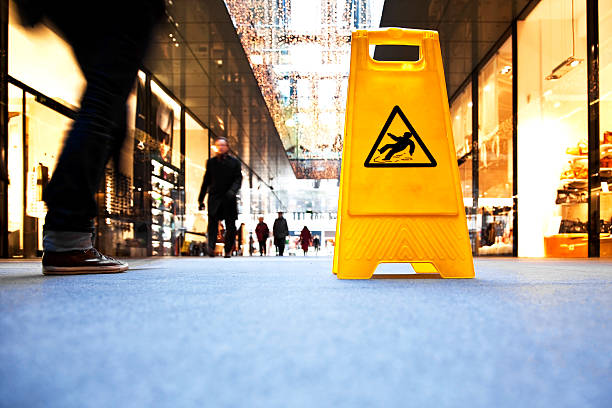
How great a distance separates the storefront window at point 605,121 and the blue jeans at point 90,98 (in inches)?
281

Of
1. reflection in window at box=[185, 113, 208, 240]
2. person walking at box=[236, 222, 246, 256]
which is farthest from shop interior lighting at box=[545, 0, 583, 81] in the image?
person walking at box=[236, 222, 246, 256]

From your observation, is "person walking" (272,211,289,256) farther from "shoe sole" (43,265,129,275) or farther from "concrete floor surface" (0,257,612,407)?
"concrete floor surface" (0,257,612,407)

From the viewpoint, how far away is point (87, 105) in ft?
6.40

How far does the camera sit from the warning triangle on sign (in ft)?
6.96

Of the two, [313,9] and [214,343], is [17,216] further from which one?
[214,343]

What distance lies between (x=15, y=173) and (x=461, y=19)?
7578mm

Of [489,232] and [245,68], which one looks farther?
[245,68]

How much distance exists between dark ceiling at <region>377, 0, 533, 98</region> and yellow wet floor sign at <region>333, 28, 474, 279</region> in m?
7.13

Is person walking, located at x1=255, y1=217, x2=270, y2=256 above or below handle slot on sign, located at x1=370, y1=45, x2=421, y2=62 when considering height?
below

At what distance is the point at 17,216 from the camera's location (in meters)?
7.97

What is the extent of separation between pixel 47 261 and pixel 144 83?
32.7 ft

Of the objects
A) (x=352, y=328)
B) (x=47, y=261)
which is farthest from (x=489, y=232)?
(x=352, y=328)

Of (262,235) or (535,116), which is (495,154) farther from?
(262,235)

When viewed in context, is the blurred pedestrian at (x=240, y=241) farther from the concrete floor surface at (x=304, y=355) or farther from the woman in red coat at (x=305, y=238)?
the concrete floor surface at (x=304, y=355)
